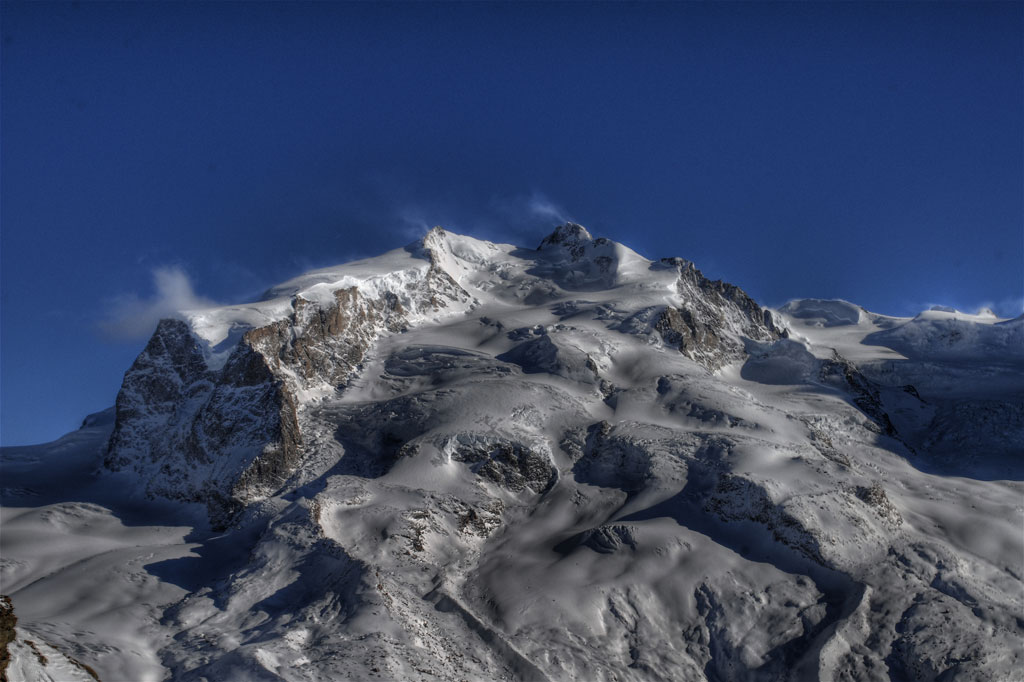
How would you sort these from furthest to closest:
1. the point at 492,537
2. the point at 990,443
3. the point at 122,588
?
the point at 990,443 → the point at 492,537 → the point at 122,588

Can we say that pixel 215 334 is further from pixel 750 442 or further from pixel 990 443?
pixel 990 443

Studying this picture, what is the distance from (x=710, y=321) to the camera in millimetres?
112875

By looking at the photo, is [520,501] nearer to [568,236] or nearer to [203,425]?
[203,425]

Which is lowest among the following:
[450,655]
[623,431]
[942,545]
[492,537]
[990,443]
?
[450,655]

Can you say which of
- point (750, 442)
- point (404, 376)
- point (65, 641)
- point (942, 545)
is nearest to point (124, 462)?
point (404, 376)

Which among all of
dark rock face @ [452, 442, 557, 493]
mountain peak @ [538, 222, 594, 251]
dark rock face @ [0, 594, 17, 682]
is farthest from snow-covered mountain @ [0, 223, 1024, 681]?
mountain peak @ [538, 222, 594, 251]

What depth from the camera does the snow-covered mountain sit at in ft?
167

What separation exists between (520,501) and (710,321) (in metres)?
53.2

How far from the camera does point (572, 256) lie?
141250mm

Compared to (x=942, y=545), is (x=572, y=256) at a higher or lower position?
higher

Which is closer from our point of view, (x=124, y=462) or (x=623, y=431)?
(x=623, y=431)

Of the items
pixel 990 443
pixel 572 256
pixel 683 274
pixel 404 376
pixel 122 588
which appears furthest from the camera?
pixel 572 256

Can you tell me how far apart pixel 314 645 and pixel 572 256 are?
10206 centimetres

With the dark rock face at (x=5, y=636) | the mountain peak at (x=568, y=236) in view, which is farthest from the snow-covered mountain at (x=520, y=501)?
the mountain peak at (x=568, y=236)
